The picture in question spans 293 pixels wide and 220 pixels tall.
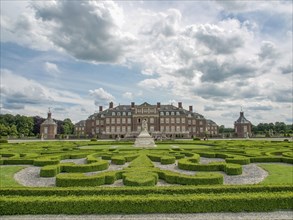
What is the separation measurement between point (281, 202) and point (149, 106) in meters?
73.1

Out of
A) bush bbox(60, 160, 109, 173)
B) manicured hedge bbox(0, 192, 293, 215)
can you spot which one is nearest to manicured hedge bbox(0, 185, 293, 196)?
manicured hedge bbox(0, 192, 293, 215)

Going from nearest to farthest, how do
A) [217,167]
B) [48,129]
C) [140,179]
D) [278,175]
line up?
[140,179] < [278,175] < [217,167] < [48,129]

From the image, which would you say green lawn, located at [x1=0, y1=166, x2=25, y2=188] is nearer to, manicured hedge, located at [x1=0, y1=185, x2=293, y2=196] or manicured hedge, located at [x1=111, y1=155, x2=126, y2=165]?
manicured hedge, located at [x1=0, y1=185, x2=293, y2=196]

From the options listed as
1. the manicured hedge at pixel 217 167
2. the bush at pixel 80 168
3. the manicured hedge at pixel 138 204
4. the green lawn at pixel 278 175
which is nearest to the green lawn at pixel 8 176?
the bush at pixel 80 168

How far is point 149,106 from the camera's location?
81625 mm

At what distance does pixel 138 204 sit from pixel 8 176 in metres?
8.91

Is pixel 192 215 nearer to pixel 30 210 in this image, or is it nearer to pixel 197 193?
pixel 197 193

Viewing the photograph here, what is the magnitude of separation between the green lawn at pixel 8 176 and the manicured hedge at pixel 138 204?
397cm

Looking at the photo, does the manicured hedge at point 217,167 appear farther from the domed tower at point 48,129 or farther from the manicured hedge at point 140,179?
the domed tower at point 48,129

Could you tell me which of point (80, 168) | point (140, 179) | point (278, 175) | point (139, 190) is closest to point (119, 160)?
point (80, 168)

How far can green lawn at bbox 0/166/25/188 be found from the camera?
12.2 meters

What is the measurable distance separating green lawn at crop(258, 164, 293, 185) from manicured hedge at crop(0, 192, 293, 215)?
162 inches

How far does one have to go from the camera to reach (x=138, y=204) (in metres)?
8.50

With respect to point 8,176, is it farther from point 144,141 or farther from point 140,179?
point 144,141
